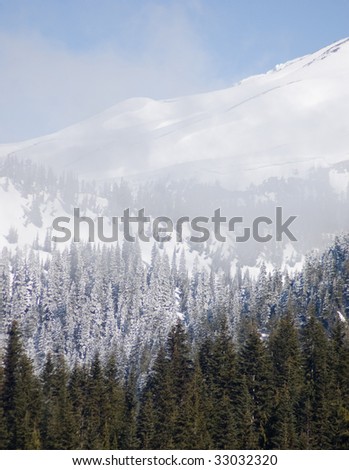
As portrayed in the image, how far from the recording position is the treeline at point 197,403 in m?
64.5

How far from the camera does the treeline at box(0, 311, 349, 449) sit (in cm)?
6450

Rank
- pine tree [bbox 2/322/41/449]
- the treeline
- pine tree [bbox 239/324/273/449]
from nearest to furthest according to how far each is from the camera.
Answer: pine tree [bbox 2/322/41/449] < the treeline < pine tree [bbox 239/324/273/449]

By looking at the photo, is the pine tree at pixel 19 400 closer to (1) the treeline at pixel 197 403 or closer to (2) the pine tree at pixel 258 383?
(1) the treeline at pixel 197 403

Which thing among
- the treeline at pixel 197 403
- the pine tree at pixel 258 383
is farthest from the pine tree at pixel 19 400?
the pine tree at pixel 258 383

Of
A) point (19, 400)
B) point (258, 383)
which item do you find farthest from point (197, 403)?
point (19, 400)

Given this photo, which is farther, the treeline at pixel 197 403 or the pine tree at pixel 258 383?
the pine tree at pixel 258 383

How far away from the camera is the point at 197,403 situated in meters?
67.9

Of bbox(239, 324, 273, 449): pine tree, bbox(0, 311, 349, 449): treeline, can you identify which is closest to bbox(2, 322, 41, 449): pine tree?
bbox(0, 311, 349, 449): treeline

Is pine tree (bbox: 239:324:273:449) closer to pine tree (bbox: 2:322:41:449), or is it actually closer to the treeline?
the treeline

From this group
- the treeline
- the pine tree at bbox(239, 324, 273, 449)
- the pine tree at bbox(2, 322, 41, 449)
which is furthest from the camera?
the pine tree at bbox(239, 324, 273, 449)

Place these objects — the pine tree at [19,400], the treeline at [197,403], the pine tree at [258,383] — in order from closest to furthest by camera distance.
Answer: the pine tree at [19,400] < the treeline at [197,403] < the pine tree at [258,383]

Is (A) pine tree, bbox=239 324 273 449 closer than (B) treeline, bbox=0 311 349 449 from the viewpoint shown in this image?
No
